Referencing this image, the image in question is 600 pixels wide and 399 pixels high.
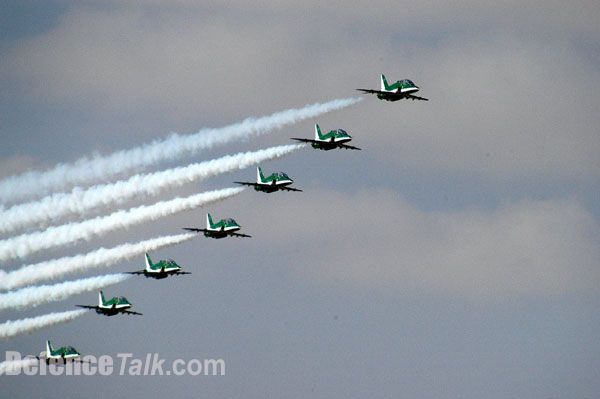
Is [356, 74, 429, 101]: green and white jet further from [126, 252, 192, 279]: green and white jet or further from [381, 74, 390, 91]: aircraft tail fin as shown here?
[126, 252, 192, 279]: green and white jet

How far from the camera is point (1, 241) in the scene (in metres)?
135

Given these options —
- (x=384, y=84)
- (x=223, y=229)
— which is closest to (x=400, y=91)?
(x=384, y=84)

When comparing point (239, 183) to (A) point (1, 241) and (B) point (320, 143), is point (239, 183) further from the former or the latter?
(A) point (1, 241)

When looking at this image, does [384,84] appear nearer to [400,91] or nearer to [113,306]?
[400,91]

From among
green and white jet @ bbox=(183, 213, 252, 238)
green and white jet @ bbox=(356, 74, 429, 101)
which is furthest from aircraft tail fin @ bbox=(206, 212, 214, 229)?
green and white jet @ bbox=(356, 74, 429, 101)

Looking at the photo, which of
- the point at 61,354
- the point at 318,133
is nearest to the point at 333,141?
the point at 318,133

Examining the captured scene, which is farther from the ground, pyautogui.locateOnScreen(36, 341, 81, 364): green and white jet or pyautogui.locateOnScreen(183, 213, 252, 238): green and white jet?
pyautogui.locateOnScreen(183, 213, 252, 238): green and white jet

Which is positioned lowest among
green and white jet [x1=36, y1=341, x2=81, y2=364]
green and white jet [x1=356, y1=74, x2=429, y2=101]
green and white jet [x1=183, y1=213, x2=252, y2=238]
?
green and white jet [x1=36, y1=341, x2=81, y2=364]

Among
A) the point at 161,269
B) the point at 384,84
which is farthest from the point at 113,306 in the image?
the point at 384,84

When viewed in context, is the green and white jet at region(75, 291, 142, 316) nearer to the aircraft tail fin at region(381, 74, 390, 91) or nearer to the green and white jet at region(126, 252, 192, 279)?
the green and white jet at region(126, 252, 192, 279)

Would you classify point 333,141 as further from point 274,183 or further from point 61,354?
point 61,354

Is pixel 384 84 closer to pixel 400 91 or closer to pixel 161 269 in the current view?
pixel 400 91

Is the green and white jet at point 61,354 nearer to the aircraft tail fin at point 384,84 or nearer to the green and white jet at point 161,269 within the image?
the green and white jet at point 161,269

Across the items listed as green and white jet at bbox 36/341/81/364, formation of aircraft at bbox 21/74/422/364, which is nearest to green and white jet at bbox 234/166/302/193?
formation of aircraft at bbox 21/74/422/364
